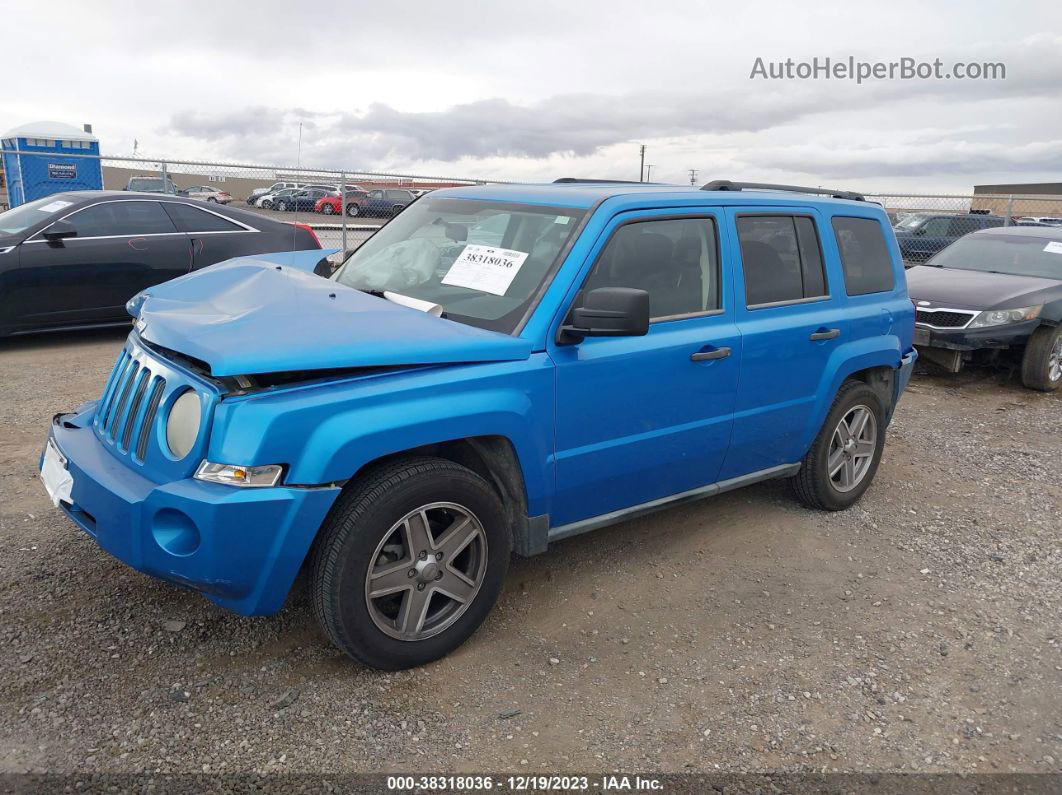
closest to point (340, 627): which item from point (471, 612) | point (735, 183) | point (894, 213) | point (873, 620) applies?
point (471, 612)

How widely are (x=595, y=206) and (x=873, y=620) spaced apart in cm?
225

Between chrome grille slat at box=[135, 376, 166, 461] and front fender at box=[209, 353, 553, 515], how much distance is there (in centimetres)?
41

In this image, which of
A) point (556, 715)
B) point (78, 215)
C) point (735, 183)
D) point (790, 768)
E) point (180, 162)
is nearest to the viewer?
point (790, 768)

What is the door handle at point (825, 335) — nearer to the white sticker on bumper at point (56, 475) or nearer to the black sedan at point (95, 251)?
the white sticker on bumper at point (56, 475)

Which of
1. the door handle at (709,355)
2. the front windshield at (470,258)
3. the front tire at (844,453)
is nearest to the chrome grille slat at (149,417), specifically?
the front windshield at (470,258)

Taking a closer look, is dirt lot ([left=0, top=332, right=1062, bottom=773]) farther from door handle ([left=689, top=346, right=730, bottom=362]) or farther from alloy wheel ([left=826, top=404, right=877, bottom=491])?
door handle ([left=689, top=346, right=730, bottom=362])

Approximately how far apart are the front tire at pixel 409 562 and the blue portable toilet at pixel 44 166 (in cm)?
1357

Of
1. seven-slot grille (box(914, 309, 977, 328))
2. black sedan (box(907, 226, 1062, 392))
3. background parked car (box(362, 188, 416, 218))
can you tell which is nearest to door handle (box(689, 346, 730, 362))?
seven-slot grille (box(914, 309, 977, 328))

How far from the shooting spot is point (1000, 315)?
8250mm

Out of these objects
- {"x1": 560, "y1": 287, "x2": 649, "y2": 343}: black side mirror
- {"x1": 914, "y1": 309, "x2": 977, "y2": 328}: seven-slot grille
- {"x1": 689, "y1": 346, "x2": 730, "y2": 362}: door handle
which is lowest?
{"x1": 914, "y1": 309, "x2": 977, "y2": 328}: seven-slot grille

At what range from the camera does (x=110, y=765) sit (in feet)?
8.61

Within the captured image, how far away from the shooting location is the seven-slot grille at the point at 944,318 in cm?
829

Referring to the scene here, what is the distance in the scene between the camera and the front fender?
2.72 meters

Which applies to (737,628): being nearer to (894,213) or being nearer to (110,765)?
(110,765)
